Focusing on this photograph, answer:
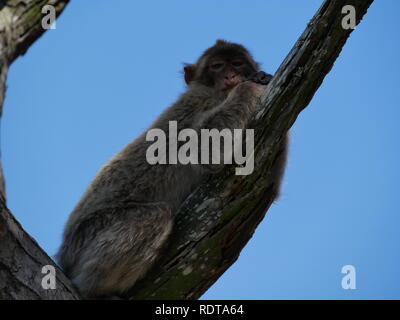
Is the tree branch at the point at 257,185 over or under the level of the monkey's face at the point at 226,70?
under

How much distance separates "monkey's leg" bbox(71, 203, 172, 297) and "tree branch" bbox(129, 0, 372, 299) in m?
0.24

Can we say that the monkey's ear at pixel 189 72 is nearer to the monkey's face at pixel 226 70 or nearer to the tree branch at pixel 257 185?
the monkey's face at pixel 226 70

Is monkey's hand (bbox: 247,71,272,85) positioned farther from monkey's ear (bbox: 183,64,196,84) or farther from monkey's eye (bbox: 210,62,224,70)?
monkey's ear (bbox: 183,64,196,84)

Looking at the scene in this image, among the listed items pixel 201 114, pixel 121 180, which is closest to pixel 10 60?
pixel 121 180

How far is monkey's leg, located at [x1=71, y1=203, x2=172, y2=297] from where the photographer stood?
15.9 ft

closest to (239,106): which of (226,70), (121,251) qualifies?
(226,70)

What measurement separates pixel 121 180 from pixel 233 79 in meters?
1.72

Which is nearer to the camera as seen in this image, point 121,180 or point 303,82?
point 303,82

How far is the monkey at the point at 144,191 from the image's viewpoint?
4.89m

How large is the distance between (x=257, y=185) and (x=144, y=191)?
5.03 ft

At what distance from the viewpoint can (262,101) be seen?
185 inches

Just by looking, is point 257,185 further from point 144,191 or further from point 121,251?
point 144,191

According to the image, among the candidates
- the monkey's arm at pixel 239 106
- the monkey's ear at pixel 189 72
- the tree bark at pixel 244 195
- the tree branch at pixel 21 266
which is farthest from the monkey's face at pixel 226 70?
the tree branch at pixel 21 266
